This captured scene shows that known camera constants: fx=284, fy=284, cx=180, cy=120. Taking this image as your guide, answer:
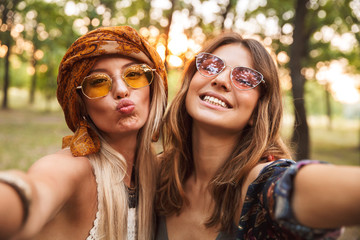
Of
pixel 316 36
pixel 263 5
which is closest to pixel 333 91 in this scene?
pixel 316 36

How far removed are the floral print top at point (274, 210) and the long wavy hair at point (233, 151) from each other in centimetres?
44

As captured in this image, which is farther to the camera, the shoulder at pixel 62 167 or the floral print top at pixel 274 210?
the shoulder at pixel 62 167

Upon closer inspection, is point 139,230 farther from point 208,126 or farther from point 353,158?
point 353,158

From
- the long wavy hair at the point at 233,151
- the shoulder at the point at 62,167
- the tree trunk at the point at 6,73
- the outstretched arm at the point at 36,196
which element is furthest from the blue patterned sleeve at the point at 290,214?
the tree trunk at the point at 6,73

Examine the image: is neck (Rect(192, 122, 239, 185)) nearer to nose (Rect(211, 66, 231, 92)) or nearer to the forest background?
nose (Rect(211, 66, 231, 92))

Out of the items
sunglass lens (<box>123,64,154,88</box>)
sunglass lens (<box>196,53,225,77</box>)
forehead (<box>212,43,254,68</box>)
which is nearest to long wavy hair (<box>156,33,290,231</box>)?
forehead (<box>212,43,254,68</box>)

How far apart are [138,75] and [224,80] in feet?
2.40

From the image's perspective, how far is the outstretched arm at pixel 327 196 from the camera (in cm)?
104

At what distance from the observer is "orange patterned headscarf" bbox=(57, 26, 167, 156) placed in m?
2.20

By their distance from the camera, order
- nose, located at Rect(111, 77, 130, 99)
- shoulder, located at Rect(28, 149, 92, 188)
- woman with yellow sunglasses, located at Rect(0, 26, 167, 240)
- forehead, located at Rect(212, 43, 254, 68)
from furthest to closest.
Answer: forehead, located at Rect(212, 43, 254, 68) → nose, located at Rect(111, 77, 130, 99) → woman with yellow sunglasses, located at Rect(0, 26, 167, 240) → shoulder, located at Rect(28, 149, 92, 188)

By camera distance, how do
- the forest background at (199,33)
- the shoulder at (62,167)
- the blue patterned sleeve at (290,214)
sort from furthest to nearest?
1. the forest background at (199,33)
2. the shoulder at (62,167)
3. the blue patterned sleeve at (290,214)

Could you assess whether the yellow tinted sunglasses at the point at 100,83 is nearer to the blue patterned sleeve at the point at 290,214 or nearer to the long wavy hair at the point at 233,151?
the long wavy hair at the point at 233,151

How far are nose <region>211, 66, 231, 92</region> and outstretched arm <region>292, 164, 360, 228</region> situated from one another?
126 cm

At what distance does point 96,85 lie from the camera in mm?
2277
